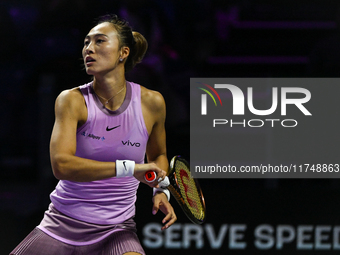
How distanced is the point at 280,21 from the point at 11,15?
2199mm

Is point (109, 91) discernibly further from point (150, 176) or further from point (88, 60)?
point (150, 176)

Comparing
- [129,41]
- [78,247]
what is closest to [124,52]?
Answer: [129,41]

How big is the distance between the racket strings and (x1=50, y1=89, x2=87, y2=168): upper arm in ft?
2.06

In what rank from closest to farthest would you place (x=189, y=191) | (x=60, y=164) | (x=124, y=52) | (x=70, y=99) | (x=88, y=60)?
(x=60, y=164) → (x=70, y=99) → (x=88, y=60) → (x=124, y=52) → (x=189, y=191)

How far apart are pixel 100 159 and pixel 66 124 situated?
26 cm

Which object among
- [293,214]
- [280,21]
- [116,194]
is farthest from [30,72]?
[293,214]

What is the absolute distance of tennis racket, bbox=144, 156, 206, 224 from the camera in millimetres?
2303

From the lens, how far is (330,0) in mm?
3676

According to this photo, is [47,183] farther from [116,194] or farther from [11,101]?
[116,194]

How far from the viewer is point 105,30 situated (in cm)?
225

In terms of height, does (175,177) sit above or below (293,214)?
above

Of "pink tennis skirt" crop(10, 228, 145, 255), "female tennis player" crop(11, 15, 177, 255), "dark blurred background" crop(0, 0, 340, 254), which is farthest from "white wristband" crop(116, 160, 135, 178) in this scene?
"dark blurred background" crop(0, 0, 340, 254)

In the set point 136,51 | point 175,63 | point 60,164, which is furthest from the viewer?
point 175,63

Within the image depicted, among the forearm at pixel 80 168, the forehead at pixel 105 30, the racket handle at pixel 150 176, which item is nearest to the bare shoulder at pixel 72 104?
the forearm at pixel 80 168
